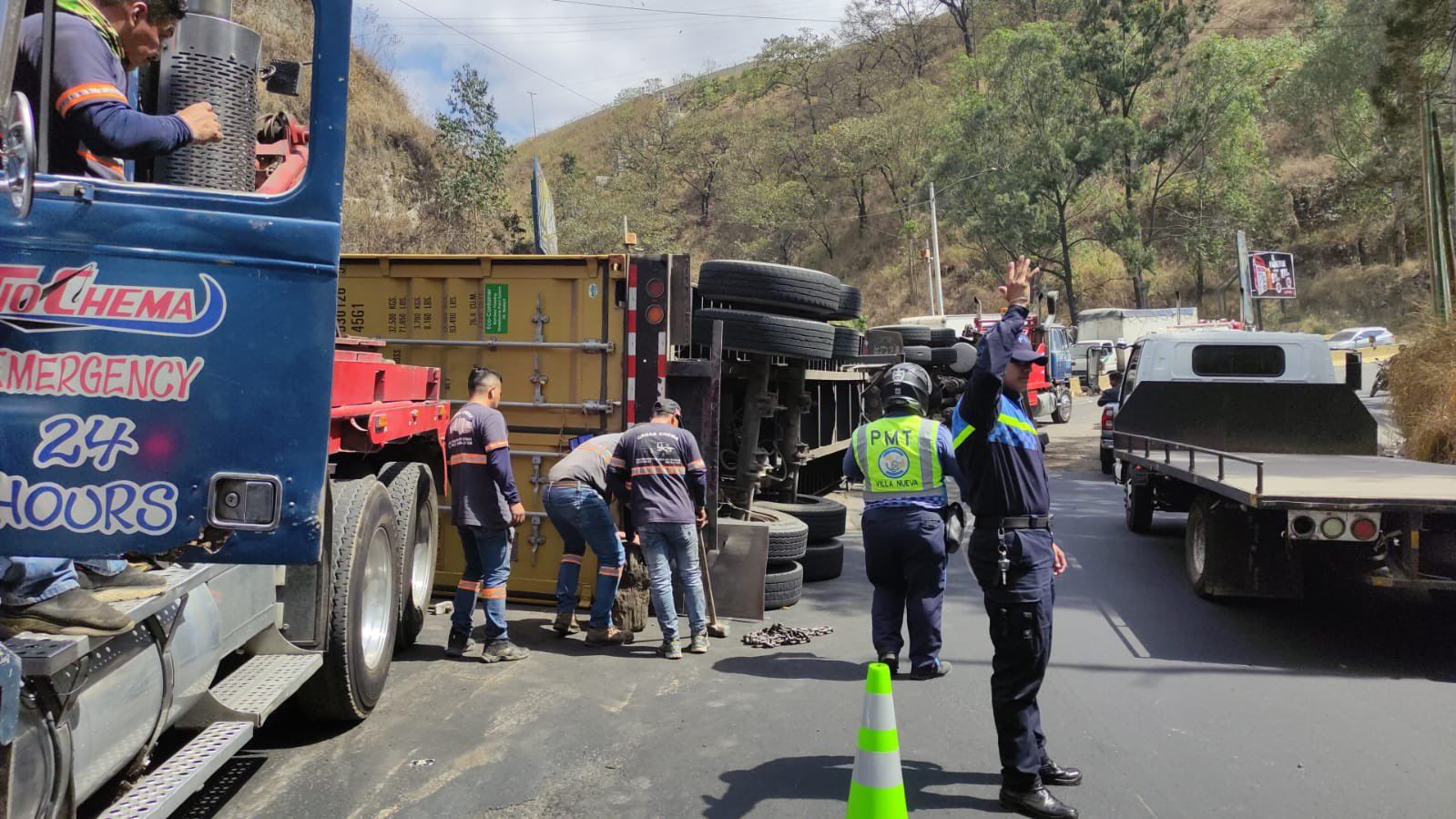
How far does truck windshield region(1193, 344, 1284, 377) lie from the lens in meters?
10.9

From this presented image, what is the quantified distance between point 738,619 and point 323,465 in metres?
4.66

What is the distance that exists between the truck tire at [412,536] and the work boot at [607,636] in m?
1.09

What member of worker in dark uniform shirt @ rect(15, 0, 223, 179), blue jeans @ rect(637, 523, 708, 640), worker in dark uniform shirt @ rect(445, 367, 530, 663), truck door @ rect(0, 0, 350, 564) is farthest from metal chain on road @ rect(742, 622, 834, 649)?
worker in dark uniform shirt @ rect(15, 0, 223, 179)

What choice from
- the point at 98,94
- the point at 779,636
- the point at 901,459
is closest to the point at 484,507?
the point at 779,636

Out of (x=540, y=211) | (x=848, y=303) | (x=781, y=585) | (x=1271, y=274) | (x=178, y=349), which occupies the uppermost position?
(x=1271, y=274)

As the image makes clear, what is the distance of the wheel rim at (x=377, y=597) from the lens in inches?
202

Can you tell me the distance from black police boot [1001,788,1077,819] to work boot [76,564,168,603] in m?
3.20

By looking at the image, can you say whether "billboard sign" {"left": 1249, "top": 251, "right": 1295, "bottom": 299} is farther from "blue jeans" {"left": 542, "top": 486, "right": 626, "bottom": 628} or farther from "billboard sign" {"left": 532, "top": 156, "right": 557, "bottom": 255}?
"blue jeans" {"left": 542, "top": 486, "right": 626, "bottom": 628}

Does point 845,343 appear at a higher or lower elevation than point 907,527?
higher

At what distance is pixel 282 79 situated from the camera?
392cm

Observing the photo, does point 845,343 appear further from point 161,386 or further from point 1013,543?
point 161,386

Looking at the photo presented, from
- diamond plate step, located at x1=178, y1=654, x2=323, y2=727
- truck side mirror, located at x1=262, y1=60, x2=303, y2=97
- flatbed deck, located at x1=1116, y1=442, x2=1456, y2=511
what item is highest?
truck side mirror, located at x1=262, y1=60, x2=303, y2=97

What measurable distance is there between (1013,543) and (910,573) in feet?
6.01

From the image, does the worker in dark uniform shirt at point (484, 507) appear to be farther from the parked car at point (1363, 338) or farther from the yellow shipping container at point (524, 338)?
the parked car at point (1363, 338)
